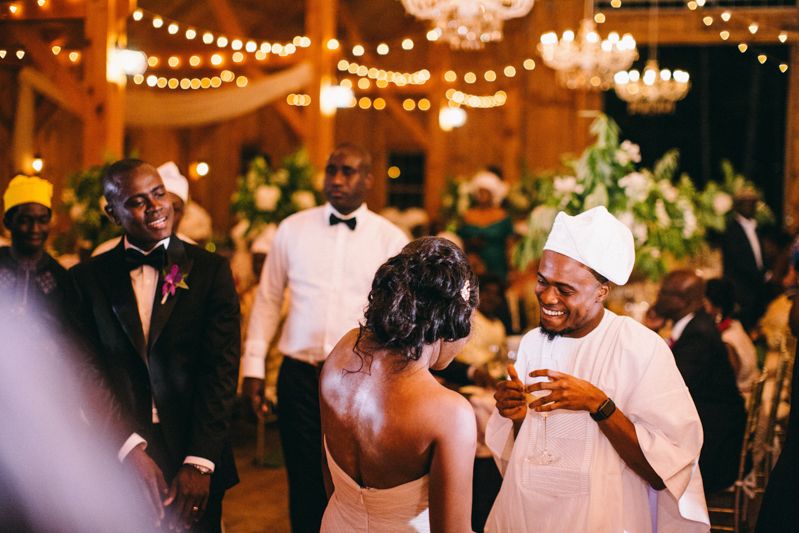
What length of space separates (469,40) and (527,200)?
6.77 ft

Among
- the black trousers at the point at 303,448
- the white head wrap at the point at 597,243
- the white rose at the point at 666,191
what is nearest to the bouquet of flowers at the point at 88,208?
A: the black trousers at the point at 303,448

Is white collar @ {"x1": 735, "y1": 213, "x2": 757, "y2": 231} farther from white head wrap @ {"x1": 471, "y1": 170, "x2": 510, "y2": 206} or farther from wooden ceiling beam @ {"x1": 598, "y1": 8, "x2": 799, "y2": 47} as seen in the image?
wooden ceiling beam @ {"x1": 598, "y1": 8, "x2": 799, "y2": 47}

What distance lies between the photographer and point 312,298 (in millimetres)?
3045

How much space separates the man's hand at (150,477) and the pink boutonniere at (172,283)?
478mm

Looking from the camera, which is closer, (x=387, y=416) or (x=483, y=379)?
(x=387, y=416)

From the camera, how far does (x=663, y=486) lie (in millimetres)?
1949

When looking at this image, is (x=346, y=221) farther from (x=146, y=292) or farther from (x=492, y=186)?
(x=492, y=186)

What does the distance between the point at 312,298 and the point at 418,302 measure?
1.47 metres

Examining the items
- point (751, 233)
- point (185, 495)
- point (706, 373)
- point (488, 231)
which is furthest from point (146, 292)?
point (751, 233)

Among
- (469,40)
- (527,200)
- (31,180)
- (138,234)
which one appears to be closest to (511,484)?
(138,234)

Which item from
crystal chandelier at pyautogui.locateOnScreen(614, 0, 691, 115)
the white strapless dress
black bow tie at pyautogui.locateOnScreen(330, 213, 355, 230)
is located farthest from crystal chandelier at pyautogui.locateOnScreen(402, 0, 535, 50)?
the white strapless dress

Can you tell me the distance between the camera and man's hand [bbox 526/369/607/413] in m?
1.86

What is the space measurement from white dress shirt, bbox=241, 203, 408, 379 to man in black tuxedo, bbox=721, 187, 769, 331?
16.4ft

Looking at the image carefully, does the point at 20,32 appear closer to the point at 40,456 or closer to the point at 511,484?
the point at 40,456
